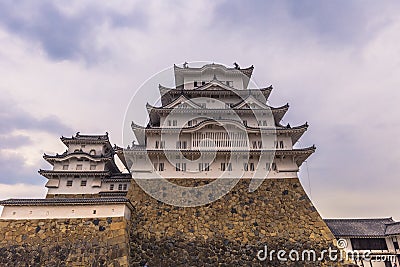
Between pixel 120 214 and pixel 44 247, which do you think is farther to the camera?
pixel 120 214

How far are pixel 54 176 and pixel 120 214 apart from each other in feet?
31.3

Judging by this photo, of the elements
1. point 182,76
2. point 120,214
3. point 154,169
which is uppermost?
point 182,76

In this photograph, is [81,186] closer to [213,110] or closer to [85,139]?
[85,139]

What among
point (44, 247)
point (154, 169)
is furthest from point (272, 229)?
point (44, 247)

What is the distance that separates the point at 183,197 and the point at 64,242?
761 cm

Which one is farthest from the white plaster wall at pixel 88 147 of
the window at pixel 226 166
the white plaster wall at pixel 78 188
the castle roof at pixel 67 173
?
→ the window at pixel 226 166

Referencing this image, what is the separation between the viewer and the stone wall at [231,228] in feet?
50.8

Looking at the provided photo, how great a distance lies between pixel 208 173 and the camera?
1925 centimetres

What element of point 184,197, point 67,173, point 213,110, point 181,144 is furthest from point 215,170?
point 67,173

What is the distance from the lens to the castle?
1439 cm

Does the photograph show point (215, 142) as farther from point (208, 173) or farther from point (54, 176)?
point (54, 176)

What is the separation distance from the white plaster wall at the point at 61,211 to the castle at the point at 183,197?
0.06m

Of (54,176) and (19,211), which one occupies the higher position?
(54,176)

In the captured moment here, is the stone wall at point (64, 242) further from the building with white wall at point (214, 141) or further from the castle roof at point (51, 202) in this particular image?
the building with white wall at point (214, 141)
